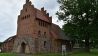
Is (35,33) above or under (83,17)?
under

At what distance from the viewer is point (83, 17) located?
158 feet

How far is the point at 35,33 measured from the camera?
46312mm

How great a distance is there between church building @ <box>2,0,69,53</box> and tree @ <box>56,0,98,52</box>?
241 inches

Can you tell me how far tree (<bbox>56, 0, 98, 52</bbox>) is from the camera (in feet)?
149

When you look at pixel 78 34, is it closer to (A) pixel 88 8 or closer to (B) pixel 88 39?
(B) pixel 88 39

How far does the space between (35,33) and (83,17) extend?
13657 millimetres

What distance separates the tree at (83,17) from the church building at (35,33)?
6122 millimetres

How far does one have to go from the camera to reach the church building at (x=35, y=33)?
46.5 metres

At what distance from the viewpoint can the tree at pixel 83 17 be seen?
149ft

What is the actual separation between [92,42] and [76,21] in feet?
24.0

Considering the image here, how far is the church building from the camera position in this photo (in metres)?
46.5

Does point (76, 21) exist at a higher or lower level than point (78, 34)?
higher

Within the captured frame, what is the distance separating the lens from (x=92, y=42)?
48.9 meters

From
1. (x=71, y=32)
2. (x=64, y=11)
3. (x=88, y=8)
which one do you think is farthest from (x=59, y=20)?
(x=88, y=8)
